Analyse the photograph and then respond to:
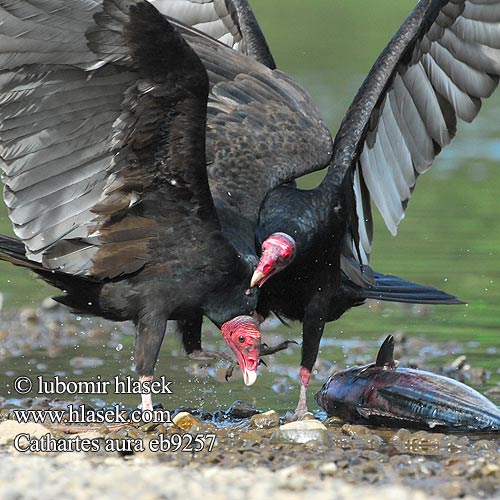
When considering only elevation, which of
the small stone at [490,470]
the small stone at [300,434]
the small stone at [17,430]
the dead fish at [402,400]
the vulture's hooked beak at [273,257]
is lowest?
the dead fish at [402,400]

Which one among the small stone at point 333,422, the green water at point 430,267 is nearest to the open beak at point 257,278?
the small stone at point 333,422

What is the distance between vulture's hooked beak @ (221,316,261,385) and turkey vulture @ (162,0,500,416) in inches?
8.3

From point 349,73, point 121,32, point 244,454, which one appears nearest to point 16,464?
point 244,454

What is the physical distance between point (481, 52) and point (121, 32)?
2544mm

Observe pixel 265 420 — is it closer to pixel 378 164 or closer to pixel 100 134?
pixel 100 134

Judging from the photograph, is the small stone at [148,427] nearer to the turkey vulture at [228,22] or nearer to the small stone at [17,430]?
the small stone at [17,430]

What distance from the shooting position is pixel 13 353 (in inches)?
298

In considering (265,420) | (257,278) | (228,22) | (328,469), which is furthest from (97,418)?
(228,22)

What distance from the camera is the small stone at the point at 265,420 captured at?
6.00 metres

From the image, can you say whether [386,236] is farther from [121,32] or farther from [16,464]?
[16,464]

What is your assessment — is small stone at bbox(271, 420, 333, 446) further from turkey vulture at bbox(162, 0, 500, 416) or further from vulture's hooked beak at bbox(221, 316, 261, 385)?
turkey vulture at bbox(162, 0, 500, 416)

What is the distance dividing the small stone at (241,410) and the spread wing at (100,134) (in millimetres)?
936

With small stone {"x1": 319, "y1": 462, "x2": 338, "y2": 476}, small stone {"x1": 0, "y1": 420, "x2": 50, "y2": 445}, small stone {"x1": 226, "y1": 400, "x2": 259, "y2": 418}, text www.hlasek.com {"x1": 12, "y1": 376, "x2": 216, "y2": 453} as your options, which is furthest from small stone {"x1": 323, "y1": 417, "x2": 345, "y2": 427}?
small stone {"x1": 0, "y1": 420, "x2": 50, "y2": 445}

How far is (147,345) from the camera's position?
5914mm
